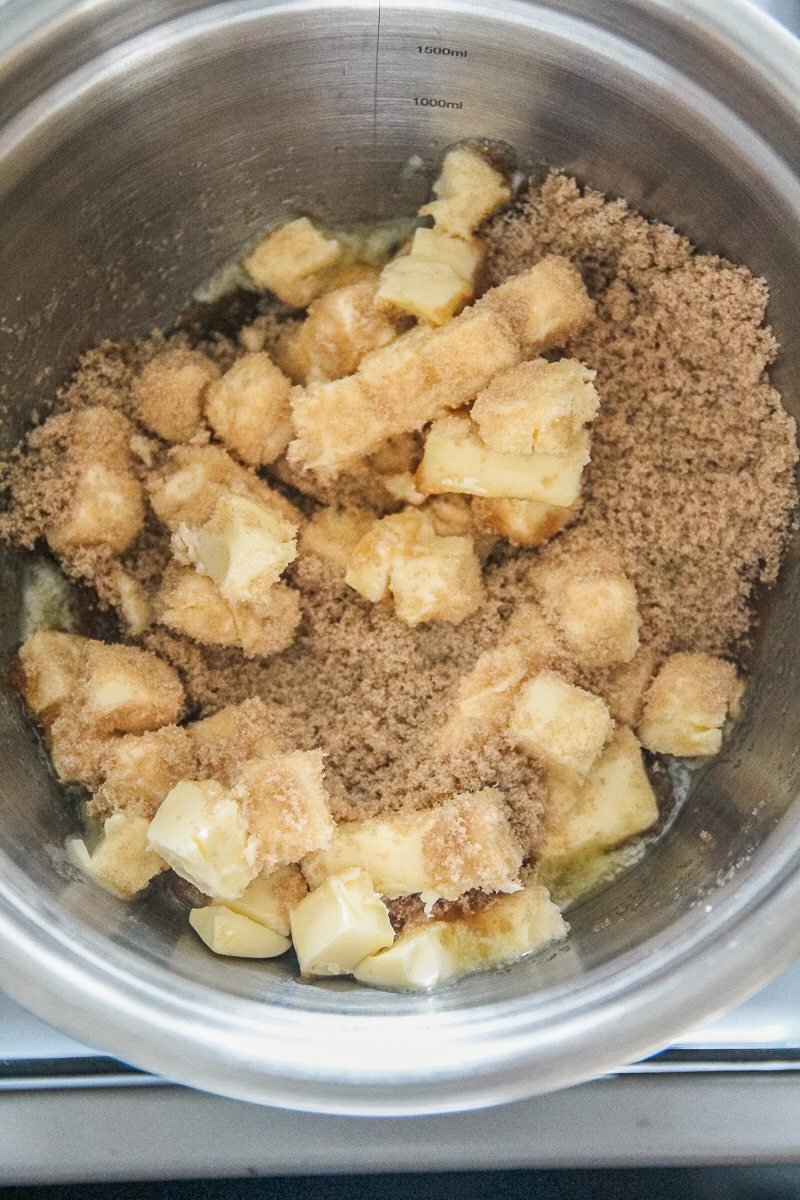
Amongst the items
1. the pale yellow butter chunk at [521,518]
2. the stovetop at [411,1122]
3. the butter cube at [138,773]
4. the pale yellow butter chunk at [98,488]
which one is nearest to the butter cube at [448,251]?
the pale yellow butter chunk at [521,518]

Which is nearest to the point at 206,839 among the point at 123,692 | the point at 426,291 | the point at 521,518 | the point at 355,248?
the point at 123,692

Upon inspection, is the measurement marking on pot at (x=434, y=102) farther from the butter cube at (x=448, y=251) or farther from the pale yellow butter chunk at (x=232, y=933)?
the pale yellow butter chunk at (x=232, y=933)

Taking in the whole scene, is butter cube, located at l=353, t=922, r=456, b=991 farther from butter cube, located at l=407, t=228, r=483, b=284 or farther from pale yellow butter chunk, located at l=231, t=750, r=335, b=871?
butter cube, located at l=407, t=228, r=483, b=284

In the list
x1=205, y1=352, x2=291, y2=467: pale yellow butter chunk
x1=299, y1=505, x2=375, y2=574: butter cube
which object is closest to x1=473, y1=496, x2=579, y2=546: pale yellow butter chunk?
x1=299, y1=505, x2=375, y2=574: butter cube

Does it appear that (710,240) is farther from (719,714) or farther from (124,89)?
(124,89)

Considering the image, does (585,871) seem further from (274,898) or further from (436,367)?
(436,367)

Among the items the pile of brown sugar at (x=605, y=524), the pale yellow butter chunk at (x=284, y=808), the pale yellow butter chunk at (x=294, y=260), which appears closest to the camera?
the pale yellow butter chunk at (x=284, y=808)
